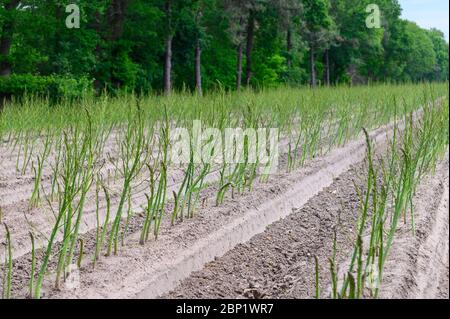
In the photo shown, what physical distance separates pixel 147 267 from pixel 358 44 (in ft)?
109

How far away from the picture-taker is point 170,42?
19047 millimetres

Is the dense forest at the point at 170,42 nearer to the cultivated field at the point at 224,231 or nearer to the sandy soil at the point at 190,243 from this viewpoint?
the sandy soil at the point at 190,243

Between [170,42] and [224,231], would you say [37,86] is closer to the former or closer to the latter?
[170,42]

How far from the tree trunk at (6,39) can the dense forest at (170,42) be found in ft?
0.08

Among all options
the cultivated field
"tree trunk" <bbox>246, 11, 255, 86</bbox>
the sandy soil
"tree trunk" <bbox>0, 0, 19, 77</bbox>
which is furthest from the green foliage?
"tree trunk" <bbox>246, 11, 255, 86</bbox>

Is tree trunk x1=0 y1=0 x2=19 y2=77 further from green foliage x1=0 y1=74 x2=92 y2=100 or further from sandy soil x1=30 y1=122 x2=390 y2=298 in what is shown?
sandy soil x1=30 y1=122 x2=390 y2=298

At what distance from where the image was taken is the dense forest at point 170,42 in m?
13.9

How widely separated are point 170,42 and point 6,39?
6.18 metres

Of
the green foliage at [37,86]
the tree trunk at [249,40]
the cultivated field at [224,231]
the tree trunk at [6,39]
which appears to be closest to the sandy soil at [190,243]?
the cultivated field at [224,231]

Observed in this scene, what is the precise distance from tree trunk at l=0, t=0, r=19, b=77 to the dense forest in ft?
0.08

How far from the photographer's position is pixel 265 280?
3.57 metres

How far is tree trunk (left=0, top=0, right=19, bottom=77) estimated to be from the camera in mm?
13406
